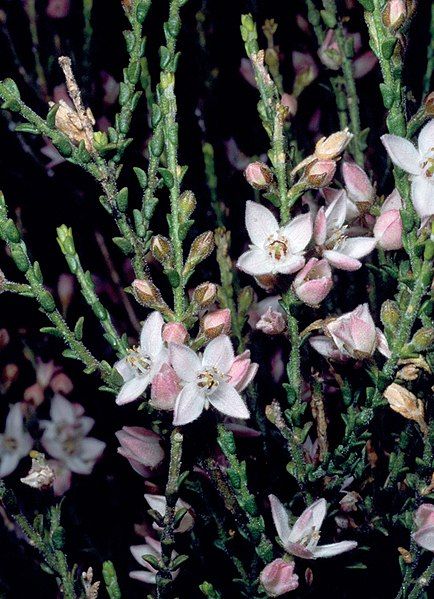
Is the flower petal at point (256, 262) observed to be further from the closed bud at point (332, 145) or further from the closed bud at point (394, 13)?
the closed bud at point (394, 13)

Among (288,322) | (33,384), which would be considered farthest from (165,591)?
(33,384)

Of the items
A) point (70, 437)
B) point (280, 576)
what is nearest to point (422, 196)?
point (280, 576)

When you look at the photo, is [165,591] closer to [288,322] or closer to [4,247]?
[288,322]

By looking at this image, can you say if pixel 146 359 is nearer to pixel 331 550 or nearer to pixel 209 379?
pixel 209 379

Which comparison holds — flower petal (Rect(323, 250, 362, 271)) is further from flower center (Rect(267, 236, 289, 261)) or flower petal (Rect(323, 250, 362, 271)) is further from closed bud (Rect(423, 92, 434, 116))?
closed bud (Rect(423, 92, 434, 116))

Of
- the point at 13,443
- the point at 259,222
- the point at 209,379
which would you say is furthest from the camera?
the point at 13,443

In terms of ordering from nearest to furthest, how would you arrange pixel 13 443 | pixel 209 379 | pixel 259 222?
pixel 209 379 → pixel 259 222 → pixel 13 443

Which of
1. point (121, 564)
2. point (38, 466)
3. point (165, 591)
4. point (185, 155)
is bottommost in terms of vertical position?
point (121, 564)
